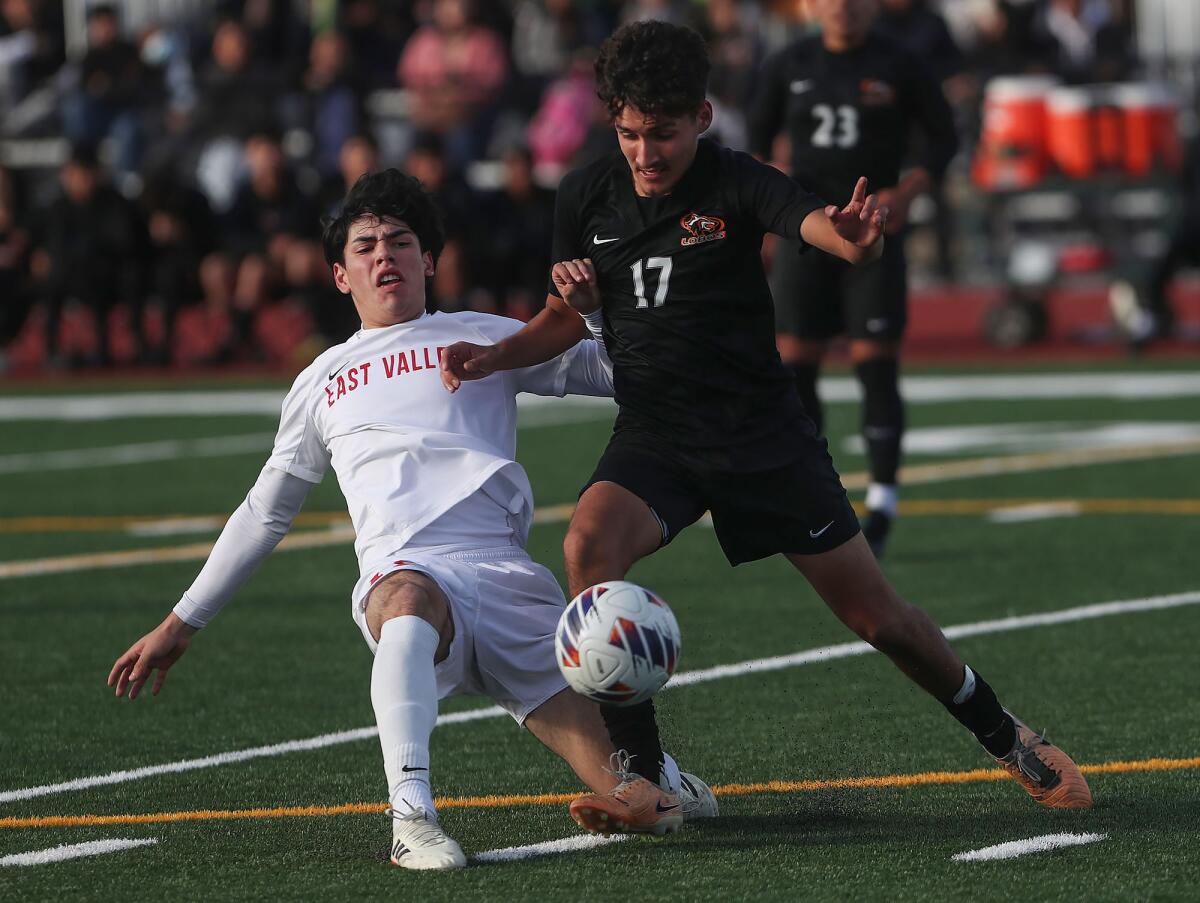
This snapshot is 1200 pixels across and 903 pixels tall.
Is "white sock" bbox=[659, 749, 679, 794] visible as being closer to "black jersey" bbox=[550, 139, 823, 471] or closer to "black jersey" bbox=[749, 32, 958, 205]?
"black jersey" bbox=[550, 139, 823, 471]

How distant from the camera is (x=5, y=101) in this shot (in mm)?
25719

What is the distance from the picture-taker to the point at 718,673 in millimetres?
7453

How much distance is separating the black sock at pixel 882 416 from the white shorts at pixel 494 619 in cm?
454

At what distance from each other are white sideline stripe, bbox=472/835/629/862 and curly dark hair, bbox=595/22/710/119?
1.66 metres

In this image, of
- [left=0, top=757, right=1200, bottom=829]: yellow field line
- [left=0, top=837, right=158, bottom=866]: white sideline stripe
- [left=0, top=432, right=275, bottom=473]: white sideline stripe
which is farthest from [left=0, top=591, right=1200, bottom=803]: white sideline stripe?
[left=0, top=432, right=275, bottom=473]: white sideline stripe

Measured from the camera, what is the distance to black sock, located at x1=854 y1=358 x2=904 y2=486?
9.84 metres

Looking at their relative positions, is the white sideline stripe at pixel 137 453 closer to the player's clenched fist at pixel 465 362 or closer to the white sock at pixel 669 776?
the player's clenched fist at pixel 465 362

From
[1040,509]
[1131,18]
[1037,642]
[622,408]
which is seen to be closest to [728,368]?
[622,408]

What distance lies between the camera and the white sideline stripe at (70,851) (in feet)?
17.0

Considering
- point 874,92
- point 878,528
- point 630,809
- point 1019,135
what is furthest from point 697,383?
point 1019,135

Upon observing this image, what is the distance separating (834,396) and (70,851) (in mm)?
12015

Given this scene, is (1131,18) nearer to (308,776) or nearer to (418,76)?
(418,76)

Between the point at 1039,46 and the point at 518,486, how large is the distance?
16647 mm

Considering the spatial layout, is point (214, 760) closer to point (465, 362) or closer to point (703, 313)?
point (465, 362)
